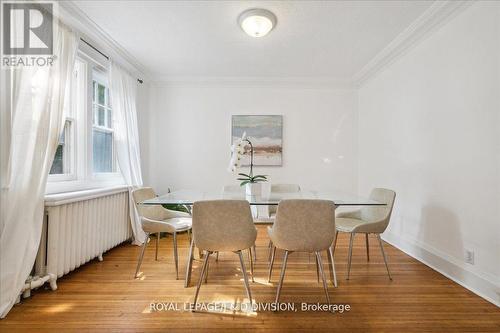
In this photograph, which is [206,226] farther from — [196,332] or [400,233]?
[400,233]

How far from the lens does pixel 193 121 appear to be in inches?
177

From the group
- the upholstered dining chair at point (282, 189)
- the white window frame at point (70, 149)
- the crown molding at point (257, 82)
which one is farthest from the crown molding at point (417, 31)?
the white window frame at point (70, 149)

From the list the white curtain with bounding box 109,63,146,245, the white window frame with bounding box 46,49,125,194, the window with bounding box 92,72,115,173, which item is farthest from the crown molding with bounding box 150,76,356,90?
the white window frame with bounding box 46,49,125,194

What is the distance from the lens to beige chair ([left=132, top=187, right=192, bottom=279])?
244 centimetres

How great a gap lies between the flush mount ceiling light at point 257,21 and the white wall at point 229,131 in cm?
189

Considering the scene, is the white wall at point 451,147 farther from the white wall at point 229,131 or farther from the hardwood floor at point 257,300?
the white wall at point 229,131

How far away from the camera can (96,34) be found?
281 centimetres

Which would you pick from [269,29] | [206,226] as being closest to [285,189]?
[206,226]

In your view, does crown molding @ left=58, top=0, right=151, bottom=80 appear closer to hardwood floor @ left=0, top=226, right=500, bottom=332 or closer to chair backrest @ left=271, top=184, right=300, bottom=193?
hardwood floor @ left=0, top=226, right=500, bottom=332

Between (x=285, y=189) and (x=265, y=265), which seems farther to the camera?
(x=285, y=189)

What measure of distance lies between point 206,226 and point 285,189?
156 cm

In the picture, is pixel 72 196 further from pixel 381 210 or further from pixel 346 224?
pixel 381 210

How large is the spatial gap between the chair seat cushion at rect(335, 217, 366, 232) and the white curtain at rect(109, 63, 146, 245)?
2.50 meters

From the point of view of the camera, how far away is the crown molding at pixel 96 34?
7.76ft
